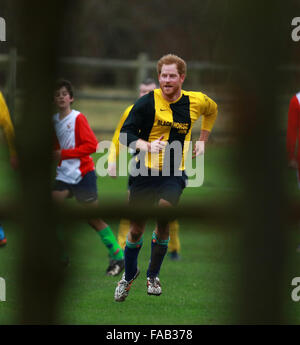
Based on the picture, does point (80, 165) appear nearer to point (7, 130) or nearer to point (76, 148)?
point (76, 148)

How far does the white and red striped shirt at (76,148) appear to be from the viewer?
4371 mm

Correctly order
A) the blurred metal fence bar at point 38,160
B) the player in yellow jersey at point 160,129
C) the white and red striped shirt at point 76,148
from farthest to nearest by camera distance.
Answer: the white and red striped shirt at point 76,148
the player in yellow jersey at point 160,129
the blurred metal fence bar at point 38,160

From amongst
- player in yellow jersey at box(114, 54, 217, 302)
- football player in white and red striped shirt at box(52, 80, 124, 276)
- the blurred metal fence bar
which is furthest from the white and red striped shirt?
the blurred metal fence bar

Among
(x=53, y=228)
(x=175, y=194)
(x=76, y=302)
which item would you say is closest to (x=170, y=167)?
(x=175, y=194)

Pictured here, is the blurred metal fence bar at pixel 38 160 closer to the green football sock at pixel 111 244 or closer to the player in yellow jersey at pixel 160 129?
the player in yellow jersey at pixel 160 129

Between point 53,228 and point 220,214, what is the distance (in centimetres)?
22

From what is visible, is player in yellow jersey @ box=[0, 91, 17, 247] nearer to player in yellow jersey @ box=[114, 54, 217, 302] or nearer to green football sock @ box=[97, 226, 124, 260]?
player in yellow jersey @ box=[114, 54, 217, 302]

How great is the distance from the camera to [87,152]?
4.42 m

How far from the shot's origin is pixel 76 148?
4.45m

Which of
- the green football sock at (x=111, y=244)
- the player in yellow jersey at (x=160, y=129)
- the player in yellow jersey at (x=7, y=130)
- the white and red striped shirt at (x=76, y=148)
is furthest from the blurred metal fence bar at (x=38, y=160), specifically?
the green football sock at (x=111, y=244)

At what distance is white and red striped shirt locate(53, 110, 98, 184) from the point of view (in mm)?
4371
